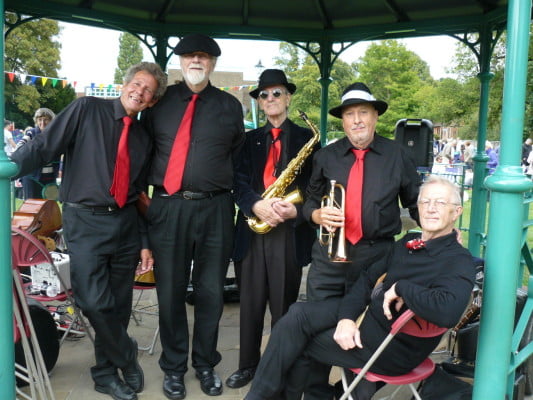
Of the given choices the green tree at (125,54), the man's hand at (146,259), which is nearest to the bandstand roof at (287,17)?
the man's hand at (146,259)

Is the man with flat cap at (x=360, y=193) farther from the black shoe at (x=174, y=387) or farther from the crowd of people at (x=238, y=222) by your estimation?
the black shoe at (x=174, y=387)

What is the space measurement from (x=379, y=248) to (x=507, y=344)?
879mm

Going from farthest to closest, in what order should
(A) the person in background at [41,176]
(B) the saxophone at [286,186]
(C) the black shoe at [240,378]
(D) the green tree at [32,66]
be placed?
1. (D) the green tree at [32,66]
2. (A) the person in background at [41,176]
3. (C) the black shoe at [240,378]
4. (B) the saxophone at [286,186]

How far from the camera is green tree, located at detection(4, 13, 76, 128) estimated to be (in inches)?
1174

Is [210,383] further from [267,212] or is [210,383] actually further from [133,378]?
[267,212]

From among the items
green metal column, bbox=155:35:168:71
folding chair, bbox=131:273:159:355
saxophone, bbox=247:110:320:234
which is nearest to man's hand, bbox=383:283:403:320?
saxophone, bbox=247:110:320:234

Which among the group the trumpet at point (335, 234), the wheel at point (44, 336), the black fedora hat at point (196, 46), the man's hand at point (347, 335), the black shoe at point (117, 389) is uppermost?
the black fedora hat at point (196, 46)

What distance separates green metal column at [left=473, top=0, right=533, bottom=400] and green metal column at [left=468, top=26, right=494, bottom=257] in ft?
11.3

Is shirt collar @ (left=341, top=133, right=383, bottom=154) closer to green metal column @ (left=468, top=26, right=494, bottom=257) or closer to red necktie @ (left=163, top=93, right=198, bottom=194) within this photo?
red necktie @ (left=163, top=93, right=198, bottom=194)

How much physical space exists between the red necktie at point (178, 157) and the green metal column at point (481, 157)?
386cm

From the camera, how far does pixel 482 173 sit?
6.01 metres

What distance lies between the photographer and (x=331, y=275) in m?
3.27

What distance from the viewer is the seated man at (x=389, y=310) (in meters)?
2.52

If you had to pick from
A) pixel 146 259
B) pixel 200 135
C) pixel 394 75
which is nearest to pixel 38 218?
pixel 146 259
